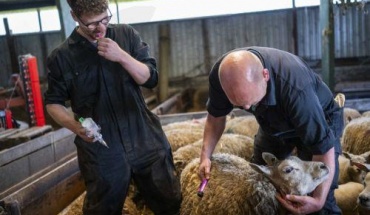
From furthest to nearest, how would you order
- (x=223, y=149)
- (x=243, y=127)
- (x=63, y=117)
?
(x=243, y=127) → (x=223, y=149) → (x=63, y=117)

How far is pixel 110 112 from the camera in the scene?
109 inches

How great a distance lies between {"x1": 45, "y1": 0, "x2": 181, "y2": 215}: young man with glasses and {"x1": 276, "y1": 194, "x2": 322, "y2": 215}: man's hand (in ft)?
2.90

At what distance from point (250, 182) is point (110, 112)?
1.12 meters

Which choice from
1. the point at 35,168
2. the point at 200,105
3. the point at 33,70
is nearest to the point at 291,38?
the point at 200,105

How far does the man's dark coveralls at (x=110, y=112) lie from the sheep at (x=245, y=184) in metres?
0.39

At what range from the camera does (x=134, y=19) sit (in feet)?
34.4

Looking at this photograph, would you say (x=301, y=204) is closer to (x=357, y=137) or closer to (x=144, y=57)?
(x=144, y=57)

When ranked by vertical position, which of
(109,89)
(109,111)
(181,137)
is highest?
(109,89)

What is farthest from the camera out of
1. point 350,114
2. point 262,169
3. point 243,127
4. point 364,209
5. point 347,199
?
point 350,114

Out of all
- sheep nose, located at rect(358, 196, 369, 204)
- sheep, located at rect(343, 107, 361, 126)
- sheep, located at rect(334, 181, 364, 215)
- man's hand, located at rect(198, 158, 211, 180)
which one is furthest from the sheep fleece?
sheep, located at rect(343, 107, 361, 126)

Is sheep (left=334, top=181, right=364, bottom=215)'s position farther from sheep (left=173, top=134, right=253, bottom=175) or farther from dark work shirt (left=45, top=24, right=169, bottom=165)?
dark work shirt (left=45, top=24, right=169, bottom=165)

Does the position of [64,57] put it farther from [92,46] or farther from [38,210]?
[38,210]

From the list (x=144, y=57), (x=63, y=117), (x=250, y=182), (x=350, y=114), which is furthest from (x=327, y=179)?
(x=350, y=114)

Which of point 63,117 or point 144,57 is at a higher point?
point 144,57
